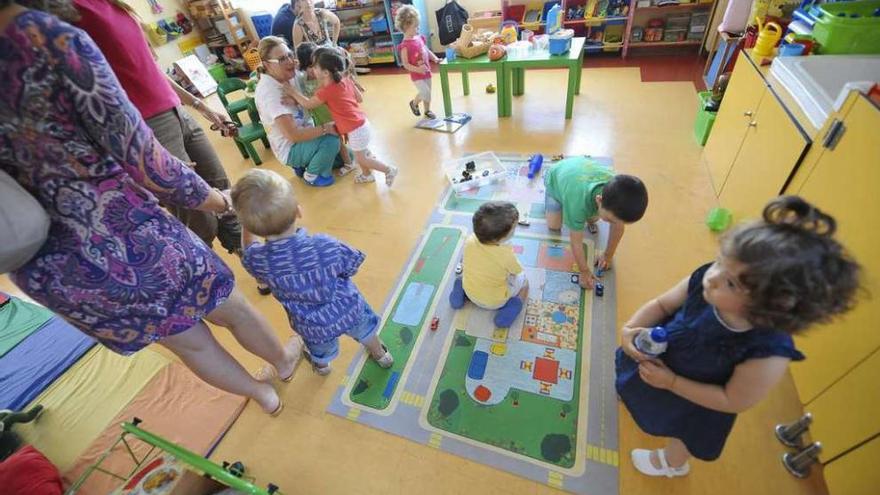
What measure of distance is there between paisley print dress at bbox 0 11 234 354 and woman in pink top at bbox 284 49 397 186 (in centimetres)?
170

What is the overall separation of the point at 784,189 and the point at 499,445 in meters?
1.59

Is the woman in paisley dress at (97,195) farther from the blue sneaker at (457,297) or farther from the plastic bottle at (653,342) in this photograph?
the plastic bottle at (653,342)

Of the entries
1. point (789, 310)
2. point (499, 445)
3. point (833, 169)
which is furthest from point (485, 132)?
point (789, 310)

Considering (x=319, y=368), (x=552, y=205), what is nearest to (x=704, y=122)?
(x=552, y=205)

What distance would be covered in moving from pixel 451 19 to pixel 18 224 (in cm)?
451

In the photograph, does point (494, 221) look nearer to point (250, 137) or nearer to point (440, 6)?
point (250, 137)

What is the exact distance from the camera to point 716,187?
229 cm

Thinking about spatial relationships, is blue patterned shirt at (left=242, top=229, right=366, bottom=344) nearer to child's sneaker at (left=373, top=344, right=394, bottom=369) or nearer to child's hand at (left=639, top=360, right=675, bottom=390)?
child's sneaker at (left=373, top=344, right=394, bottom=369)

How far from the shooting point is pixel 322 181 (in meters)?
2.96

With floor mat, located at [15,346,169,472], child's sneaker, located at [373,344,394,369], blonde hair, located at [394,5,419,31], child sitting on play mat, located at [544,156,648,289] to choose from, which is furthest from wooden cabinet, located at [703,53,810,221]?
floor mat, located at [15,346,169,472]

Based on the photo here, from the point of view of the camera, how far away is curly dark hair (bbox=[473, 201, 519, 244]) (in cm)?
146

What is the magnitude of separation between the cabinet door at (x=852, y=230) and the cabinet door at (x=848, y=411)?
1.1 inches

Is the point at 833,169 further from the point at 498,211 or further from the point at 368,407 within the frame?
the point at 368,407

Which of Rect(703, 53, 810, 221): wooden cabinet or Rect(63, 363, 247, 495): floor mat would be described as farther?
Rect(703, 53, 810, 221): wooden cabinet
